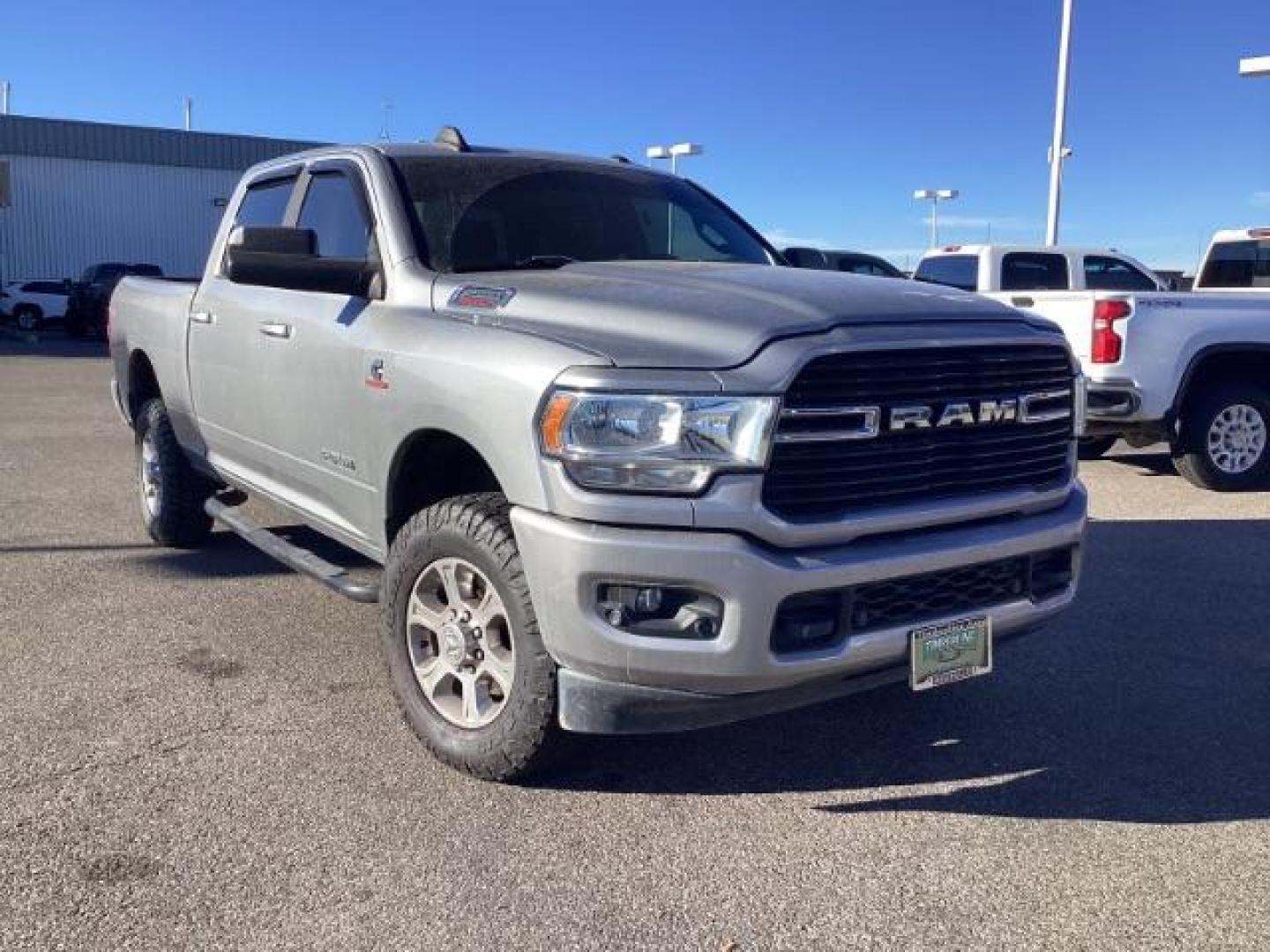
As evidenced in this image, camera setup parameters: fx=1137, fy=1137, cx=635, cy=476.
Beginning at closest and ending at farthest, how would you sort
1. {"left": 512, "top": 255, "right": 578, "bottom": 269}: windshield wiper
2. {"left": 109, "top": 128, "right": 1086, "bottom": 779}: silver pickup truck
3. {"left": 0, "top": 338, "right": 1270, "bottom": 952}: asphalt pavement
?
{"left": 0, "top": 338, "right": 1270, "bottom": 952}: asphalt pavement < {"left": 109, "top": 128, "right": 1086, "bottom": 779}: silver pickup truck < {"left": 512, "top": 255, "right": 578, "bottom": 269}: windshield wiper

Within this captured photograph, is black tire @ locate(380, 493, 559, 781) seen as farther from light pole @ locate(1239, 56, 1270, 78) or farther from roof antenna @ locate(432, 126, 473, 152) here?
light pole @ locate(1239, 56, 1270, 78)

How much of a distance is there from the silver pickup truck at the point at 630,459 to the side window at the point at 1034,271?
882 cm

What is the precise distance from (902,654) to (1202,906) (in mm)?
984

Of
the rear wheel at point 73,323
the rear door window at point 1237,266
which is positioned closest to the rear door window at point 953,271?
the rear door window at point 1237,266

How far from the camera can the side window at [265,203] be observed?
5.37m

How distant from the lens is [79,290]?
96.8 feet

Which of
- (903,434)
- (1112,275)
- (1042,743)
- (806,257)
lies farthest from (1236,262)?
(903,434)

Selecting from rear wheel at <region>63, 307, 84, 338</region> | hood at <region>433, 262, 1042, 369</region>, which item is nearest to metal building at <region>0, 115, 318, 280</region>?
rear wheel at <region>63, 307, 84, 338</region>

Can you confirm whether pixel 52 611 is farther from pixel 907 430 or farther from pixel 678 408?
pixel 907 430

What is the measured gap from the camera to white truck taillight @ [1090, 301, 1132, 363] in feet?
26.7

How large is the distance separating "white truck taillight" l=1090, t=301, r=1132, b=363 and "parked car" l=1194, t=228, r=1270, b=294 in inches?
211

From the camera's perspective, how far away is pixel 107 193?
39000mm

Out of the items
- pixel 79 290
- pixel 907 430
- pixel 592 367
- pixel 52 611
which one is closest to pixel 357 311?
pixel 592 367

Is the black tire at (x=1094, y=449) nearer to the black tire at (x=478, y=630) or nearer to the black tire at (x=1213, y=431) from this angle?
the black tire at (x=1213, y=431)
